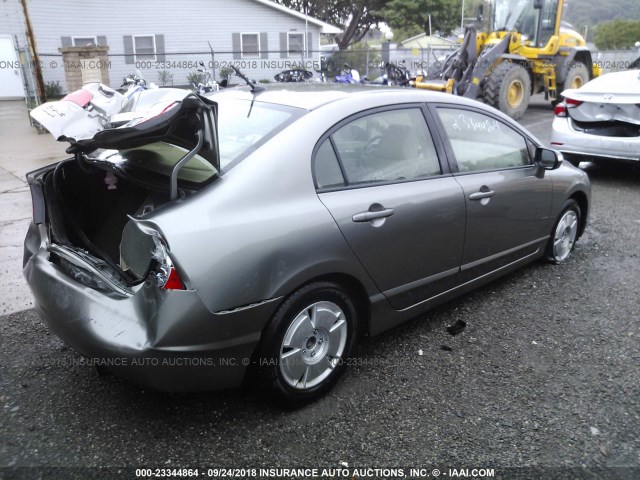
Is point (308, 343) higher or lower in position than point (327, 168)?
lower

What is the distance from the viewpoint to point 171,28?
2306 centimetres

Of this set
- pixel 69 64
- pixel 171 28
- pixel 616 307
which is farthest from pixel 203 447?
pixel 171 28

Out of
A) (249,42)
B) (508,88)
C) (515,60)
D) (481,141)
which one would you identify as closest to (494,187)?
(481,141)

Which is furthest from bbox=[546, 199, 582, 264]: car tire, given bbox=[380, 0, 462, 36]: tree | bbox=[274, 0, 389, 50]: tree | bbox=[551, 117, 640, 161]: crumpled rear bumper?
bbox=[274, 0, 389, 50]: tree

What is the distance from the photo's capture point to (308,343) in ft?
9.09

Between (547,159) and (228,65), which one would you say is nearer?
(547,159)

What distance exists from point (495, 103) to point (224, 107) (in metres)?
10.3

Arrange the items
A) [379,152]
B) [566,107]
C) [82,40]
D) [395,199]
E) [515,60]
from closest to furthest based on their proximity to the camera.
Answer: [395,199] < [379,152] < [566,107] < [515,60] < [82,40]

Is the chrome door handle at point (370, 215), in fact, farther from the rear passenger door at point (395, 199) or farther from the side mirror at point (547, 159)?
the side mirror at point (547, 159)

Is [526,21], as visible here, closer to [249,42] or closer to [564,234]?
[564,234]

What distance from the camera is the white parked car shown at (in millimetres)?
7008

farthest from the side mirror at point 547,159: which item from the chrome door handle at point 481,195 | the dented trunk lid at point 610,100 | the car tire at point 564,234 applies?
the dented trunk lid at point 610,100

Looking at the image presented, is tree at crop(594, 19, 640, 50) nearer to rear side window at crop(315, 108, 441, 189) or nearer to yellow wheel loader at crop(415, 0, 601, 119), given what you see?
yellow wheel loader at crop(415, 0, 601, 119)

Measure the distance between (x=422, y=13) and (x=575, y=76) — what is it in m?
24.5
